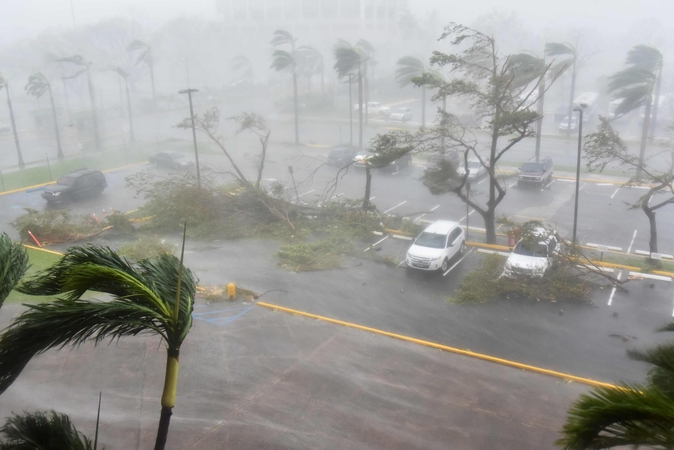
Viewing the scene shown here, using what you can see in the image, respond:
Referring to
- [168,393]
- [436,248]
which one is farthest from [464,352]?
[168,393]

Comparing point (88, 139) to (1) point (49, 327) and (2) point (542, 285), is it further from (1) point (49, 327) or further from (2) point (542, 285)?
(1) point (49, 327)

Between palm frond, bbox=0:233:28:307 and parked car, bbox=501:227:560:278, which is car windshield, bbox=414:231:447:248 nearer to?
parked car, bbox=501:227:560:278

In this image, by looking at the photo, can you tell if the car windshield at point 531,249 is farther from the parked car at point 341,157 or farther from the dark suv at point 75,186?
the dark suv at point 75,186

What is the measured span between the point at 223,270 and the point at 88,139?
34.8 metres

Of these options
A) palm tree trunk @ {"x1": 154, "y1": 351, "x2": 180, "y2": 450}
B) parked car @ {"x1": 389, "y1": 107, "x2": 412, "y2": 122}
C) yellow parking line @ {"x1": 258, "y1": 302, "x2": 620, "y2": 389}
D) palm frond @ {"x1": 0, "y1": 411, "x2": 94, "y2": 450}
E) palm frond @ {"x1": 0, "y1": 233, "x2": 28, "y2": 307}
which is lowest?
yellow parking line @ {"x1": 258, "y1": 302, "x2": 620, "y2": 389}

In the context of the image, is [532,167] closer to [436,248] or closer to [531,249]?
[531,249]

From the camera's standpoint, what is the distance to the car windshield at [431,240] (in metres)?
18.7

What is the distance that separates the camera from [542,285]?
54.1ft

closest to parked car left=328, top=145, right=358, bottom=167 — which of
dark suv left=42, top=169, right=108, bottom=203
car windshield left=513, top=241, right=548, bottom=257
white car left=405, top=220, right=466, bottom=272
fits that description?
dark suv left=42, top=169, right=108, bottom=203

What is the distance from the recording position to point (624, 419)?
13.1ft

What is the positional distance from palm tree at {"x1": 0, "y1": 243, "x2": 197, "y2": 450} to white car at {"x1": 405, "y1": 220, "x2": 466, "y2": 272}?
1352 centimetres

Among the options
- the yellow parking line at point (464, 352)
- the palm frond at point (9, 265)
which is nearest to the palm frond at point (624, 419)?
the palm frond at point (9, 265)

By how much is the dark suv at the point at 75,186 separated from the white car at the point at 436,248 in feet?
59.6

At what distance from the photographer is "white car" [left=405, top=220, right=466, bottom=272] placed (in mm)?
18000
